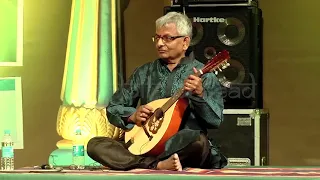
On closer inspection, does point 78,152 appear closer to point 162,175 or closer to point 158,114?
point 158,114

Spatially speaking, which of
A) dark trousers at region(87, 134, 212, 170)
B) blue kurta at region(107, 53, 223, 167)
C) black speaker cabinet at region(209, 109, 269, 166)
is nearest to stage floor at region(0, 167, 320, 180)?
dark trousers at region(87, 134, 212, 170)

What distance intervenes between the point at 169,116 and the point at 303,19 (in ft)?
6.22

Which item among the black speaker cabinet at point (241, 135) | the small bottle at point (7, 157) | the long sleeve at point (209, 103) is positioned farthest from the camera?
the black speaker cabinet at point (241, 135)

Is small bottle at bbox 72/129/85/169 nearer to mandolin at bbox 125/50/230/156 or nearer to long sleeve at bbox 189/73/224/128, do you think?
mandolin at bbox 125/50/230/156

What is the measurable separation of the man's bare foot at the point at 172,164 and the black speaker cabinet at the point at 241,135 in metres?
0.95

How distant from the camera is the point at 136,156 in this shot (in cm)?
286

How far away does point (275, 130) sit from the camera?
4.36 metres

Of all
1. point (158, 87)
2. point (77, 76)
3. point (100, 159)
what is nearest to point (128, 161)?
point (100, 159)

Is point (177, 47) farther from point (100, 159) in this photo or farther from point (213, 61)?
point (100, 159)

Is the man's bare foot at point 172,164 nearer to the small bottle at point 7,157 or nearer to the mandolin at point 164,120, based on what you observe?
the mandolin at point 164,120

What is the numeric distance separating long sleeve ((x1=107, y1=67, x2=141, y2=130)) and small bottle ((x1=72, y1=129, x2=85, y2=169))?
11.3 inches

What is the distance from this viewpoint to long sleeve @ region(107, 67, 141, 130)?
2994mm

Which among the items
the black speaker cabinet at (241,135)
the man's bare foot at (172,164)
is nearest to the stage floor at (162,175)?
the man's bare foot at (172,164)

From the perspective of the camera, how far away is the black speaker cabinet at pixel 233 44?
3.62 meters
